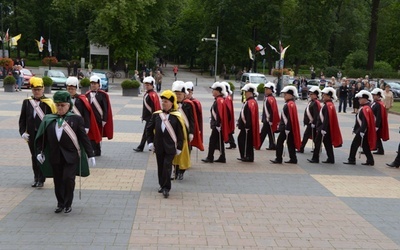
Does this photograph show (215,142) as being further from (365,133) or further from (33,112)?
(33,112)

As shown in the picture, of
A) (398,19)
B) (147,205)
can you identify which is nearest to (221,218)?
(147,205)

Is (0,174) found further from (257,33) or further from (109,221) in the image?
(257,33)

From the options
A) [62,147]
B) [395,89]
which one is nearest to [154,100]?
[62,147]

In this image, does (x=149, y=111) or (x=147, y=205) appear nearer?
(x=147, y=205)

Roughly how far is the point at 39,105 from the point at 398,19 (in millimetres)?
65432

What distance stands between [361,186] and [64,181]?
583cm

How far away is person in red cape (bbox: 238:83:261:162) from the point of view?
1152 centimetres

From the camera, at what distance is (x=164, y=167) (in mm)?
8148

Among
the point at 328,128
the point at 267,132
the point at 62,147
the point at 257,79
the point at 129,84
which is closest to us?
the point at 62,147

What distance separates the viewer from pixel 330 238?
21.4 feet

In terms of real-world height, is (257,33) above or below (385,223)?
above

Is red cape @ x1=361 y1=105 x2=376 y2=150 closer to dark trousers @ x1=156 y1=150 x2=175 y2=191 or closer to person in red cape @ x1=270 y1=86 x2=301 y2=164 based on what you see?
person in red cape @ x1=270 y1=86 x2=301 y2=164

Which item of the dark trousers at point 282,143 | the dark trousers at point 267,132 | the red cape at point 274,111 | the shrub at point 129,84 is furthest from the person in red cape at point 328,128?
the shrub at point 129,84

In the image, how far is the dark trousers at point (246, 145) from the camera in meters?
11.7
